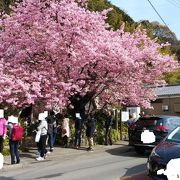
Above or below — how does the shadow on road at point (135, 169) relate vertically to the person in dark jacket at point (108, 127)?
below

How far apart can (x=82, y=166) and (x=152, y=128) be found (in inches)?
148

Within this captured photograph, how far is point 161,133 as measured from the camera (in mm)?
17109

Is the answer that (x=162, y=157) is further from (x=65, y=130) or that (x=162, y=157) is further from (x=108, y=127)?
(x=108, y=127)

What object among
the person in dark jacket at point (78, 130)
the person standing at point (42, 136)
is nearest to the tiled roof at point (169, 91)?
the person in dark jacket at point (78, 130)

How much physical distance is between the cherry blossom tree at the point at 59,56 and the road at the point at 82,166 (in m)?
2.83

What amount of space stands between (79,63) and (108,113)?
3222 millimetres

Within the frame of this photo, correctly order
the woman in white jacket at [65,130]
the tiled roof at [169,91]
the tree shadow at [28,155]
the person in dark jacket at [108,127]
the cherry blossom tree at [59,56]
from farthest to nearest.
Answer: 1. the tiled roof at [169,91]
2. the person in dark jacket at [108,127]
3. the woman in white jacket at [65,130]
4. the cherry blossom tree at [59,56]
5. the tree shadow at [28,155]

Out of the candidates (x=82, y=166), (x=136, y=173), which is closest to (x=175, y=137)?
(x=136, y=173)

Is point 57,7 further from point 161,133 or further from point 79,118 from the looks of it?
point 161,133

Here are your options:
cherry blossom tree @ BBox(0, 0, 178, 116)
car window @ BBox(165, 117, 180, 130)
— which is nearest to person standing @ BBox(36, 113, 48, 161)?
cherry blossom tree @ BBox(0, 0, 178, 116)

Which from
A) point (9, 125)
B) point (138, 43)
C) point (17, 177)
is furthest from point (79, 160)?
point (138, 43)

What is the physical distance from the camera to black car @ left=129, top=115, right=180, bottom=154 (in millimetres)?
17188

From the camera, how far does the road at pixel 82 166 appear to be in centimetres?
1263

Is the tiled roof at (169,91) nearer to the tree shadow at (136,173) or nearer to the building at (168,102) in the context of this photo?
the building at (168,102)
